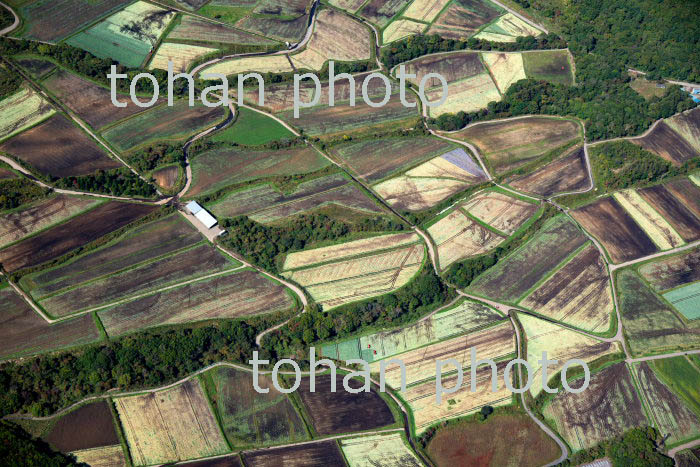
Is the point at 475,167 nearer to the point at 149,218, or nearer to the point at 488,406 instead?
the point at 488,406

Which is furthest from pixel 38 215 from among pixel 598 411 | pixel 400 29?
pixel 598 411

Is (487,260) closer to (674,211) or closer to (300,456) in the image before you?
(674,211)

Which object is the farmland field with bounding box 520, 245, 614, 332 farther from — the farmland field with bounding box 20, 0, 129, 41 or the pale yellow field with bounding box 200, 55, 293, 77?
the farmland field with bounding box 20, 0, 129, 41

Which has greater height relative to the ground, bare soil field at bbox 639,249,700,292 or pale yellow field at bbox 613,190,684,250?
pale yellow field at bbox 613,190,684,250

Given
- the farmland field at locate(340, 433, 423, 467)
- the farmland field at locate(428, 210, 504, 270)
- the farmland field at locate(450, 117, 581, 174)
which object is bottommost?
the farmland field at locate(340, 433, 423, 467)

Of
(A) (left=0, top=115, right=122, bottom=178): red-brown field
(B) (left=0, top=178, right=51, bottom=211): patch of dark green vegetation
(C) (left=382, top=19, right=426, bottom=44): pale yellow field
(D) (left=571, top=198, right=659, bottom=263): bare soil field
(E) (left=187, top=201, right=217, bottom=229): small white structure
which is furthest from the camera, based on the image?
(C) (left=382, top=19, right=426, bottom=44): pale yellow field

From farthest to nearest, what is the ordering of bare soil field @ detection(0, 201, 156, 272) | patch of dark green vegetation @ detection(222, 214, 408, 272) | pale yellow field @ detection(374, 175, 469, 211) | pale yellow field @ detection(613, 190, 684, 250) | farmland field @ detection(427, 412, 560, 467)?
1. pale yellow field @ detection(374, 175, 469, 211)
2. pale yellow field @ detection(613, 190, 684, 250)
3. patch of dark green vegetation @ detection(222, 214, 408, 272)
4. bare soil field @ detection(0, 201, 156, 272)
5. farmland field @ detection(427, 412, 560, 467)

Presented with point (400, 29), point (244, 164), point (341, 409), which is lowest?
point (341, 409)

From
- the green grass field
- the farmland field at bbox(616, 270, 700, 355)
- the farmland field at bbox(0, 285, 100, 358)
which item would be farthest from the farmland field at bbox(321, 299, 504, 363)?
the green grass field
